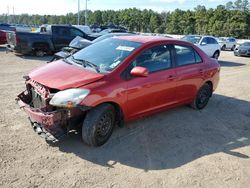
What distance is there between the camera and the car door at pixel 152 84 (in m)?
4.58

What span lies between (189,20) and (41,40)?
51.8 m

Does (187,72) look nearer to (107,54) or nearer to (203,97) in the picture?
(203,97)

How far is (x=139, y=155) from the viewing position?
13.7ft

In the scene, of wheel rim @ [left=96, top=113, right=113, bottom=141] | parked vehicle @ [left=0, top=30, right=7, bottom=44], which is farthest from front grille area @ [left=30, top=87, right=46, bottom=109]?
parked vehicle @ [left=0, top=30, right=7, bottom=44]

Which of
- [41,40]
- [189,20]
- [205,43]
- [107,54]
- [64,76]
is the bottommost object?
[41,40]

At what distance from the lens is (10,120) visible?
514cm

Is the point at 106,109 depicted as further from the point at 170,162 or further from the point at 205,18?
the point at 205,18

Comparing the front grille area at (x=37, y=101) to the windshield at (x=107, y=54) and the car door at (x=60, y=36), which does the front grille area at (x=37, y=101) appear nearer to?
the windshield at (x=107, y=54)

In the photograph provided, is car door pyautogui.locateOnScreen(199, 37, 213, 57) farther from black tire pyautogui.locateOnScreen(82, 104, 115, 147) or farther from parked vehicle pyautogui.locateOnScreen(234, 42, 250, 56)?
black tire pyautogui.locateOnScreen(82, 104, 115, 147)

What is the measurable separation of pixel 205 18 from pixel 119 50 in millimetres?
56620

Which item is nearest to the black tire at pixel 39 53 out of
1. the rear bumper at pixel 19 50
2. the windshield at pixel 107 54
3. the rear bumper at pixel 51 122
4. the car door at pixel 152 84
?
Result: the rear bumper at pixel 19 50

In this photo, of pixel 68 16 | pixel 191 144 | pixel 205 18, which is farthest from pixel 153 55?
pixel 68 16

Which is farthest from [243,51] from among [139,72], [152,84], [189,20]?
[189,20]

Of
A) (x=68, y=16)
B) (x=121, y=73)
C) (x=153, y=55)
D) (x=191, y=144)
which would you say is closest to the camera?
(x=121, y=73)
